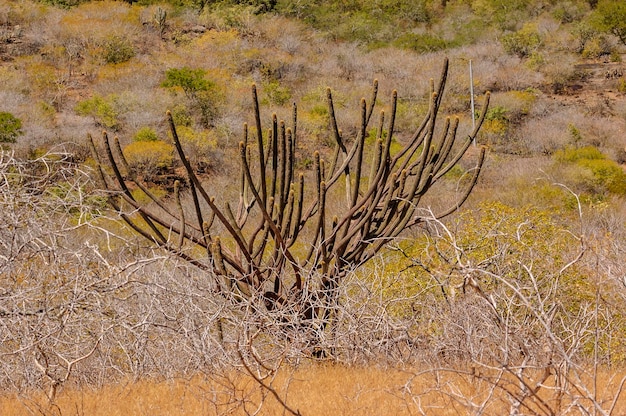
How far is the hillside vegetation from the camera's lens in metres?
4.71

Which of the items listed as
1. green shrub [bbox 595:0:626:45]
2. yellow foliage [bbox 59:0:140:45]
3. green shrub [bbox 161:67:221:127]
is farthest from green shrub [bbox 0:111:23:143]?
green shrub [bbox 595:0:626:45]

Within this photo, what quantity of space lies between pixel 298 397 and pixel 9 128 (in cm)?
1749

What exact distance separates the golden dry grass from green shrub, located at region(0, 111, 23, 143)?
15932mm

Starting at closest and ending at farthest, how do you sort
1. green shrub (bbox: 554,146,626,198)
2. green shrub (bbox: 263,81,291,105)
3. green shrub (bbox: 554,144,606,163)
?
1. green shrub (bbox: 554,146,626,198)
2. green shrub (bbox: 554,144,606,163)
3. green shrub (bbox: 263,81,291,105)

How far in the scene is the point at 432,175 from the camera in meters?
6.37

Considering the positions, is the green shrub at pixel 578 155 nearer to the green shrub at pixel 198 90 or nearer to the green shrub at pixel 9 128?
the green shrub at pixel 198 90

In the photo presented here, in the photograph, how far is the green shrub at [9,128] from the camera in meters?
19.8

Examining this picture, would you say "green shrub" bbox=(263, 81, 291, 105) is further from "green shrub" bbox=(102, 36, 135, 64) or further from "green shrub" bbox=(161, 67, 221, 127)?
"green shrub" bbox=(102, 36, 135, 64)

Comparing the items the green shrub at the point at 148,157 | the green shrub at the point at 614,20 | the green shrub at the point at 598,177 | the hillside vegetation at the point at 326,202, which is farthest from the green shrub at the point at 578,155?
the green shrub at the point at 614,20

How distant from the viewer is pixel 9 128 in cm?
2006

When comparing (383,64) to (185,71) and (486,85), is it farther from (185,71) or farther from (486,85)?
(185,71)

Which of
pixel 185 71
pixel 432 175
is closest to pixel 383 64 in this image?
pixel 185 71

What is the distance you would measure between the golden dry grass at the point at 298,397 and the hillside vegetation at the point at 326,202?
1.3 inches

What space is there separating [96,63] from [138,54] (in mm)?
1967
